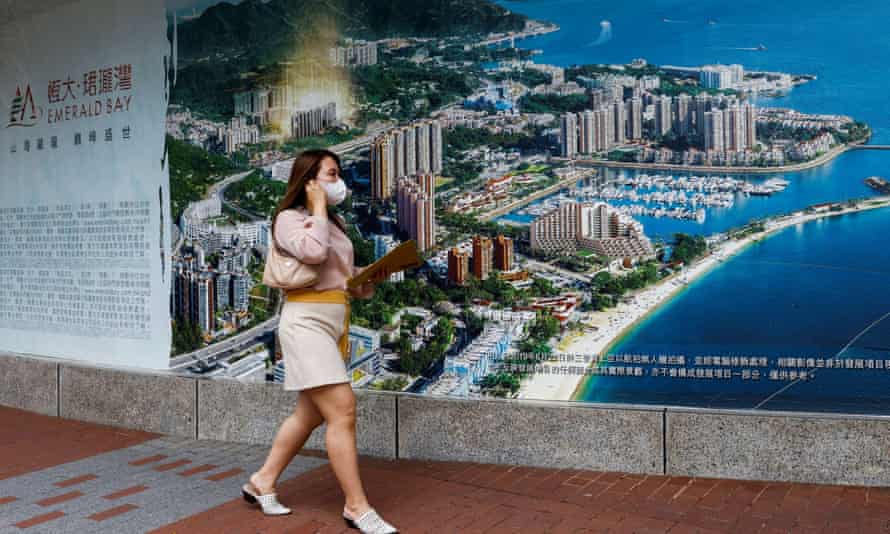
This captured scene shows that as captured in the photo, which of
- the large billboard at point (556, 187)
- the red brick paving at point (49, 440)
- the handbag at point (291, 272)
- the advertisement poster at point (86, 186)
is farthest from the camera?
the advertisement poster at point (86, 186)

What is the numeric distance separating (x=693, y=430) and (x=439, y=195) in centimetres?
222

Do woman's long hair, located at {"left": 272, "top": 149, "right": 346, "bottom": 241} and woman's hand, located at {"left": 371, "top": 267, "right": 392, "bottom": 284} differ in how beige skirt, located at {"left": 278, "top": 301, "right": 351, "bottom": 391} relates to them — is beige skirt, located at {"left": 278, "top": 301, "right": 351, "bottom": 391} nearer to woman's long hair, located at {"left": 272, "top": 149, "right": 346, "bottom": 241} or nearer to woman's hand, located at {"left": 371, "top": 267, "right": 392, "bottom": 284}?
woman's hand, located at {"left": 371, "top": 267, "right": 392, "bottom": 284}

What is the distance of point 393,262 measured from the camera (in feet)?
14.0

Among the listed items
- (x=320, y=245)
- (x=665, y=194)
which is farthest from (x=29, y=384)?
(x=665, y=194)

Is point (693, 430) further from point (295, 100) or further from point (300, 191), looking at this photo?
point (295, 100)

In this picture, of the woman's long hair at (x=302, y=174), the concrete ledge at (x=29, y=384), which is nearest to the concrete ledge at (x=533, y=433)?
the woman's long hair at (x=302, y=174)

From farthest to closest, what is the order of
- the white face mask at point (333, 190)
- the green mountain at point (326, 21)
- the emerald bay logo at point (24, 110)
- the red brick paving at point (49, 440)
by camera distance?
the emerald bay logo at point (24, 110)
the green mountain at point (326, 21)
the red brick paving at point (49, 440)
the white face mask at point (333, 190)

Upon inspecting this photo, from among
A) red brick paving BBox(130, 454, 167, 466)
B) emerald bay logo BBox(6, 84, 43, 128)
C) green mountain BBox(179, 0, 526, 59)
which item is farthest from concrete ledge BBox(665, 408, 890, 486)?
emerald bay logo BBox(6, 84, 43, 128)

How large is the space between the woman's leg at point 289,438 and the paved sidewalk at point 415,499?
189mm

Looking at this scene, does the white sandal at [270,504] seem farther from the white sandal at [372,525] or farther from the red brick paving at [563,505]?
the white sandal at [372,525]

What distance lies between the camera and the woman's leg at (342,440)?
418 centimetres

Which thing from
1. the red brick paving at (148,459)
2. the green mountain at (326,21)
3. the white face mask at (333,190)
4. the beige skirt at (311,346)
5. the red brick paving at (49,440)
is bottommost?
the red brick paving at (49,440)

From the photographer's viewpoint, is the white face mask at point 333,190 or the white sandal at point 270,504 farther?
the white sandal at point 270,504

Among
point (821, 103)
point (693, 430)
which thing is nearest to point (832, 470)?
point (693, 430)
